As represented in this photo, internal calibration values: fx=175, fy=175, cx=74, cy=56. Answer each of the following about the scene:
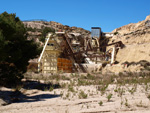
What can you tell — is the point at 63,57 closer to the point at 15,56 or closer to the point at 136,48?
the point at 136,48

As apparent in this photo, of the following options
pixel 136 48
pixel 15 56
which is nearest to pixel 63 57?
pixel 136 48

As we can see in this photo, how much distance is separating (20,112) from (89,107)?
2.25m

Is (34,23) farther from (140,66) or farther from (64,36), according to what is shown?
(140,66)

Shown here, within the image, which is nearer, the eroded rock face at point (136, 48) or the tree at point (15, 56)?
the tree at point (15, 56)

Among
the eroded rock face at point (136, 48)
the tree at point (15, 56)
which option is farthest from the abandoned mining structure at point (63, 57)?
the tree at point (15, 56)

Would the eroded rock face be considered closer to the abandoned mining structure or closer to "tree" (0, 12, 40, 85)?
the abandoned mining structure

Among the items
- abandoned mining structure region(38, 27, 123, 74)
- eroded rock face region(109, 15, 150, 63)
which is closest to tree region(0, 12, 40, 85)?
abandoned mining structure region(38, 27, 123, 74)

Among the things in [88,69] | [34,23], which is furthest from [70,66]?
[34,23]

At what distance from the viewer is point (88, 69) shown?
2567 cm

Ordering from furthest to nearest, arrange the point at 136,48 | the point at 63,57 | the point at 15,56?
the point at 136,48
the point at 63,57
the point at 15,56

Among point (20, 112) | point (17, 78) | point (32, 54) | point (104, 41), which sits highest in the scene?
point (104, 41)

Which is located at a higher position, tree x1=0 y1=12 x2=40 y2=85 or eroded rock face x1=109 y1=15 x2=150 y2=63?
eroded rock face x1=109 y1=15 x2=150 y2=63

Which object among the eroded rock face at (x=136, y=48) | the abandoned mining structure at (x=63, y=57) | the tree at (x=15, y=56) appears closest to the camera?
the tree at (x=15, y=56)

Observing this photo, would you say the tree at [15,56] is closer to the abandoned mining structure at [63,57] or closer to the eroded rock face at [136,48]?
the abandoned mining structure at [63,57]
